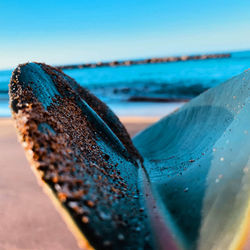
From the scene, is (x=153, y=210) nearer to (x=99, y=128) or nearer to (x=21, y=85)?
(x=99, y=128)

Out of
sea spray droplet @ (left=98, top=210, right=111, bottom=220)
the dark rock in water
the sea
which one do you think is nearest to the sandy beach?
the dark rock in water

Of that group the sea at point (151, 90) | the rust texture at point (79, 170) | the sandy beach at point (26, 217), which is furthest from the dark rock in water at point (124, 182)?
the sandy beach at point (26, 217)

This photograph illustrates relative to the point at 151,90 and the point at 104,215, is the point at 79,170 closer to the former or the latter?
the point at 104,215

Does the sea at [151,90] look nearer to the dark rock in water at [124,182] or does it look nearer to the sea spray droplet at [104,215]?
the dark rock in water at [124,182]

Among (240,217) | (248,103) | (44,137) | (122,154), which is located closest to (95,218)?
(44,137)

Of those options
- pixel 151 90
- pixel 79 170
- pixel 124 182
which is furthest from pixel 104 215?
pixel 151 90

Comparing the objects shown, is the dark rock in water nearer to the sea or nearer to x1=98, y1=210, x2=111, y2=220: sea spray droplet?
x1=98, y1=210, x2=111, y2=220: sea spray droplet

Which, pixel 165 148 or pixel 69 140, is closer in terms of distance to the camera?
pixel 69 140
